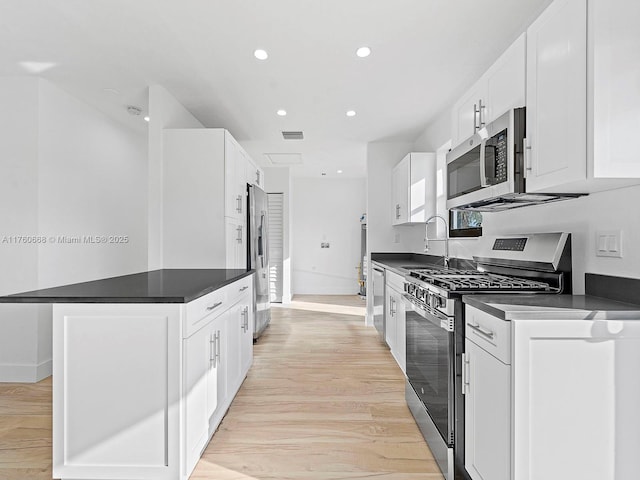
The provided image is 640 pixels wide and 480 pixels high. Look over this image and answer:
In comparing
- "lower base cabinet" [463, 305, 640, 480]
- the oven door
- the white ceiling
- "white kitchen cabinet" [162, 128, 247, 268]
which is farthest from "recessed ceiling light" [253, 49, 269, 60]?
"lower base cabinet" [463, 305, 640, 480]

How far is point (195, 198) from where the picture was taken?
10.7ft

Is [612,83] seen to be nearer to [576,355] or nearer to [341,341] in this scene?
[576,355]

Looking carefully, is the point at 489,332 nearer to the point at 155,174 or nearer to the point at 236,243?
the point at 236,243

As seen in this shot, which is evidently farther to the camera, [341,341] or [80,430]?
[341,341]

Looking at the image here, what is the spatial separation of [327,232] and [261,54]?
5214 mm

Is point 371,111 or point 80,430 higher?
point 371,111

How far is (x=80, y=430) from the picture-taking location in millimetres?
1597

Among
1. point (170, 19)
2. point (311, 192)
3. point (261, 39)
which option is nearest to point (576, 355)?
point (261, 39)

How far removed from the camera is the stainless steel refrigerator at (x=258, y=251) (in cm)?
405

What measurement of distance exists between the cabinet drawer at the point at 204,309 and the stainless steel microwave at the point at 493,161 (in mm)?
1606

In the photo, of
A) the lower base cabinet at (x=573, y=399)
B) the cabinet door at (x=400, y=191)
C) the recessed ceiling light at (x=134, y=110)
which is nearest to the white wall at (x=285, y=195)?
the cabinet door at (x=400, y=191)

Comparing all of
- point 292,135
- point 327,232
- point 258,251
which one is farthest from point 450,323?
point 327,232

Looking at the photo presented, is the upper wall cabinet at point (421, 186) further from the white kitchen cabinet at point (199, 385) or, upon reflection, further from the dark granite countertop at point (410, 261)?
the white kitchen cabinet at point (199, 385)

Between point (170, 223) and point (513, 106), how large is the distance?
9.26 ft
